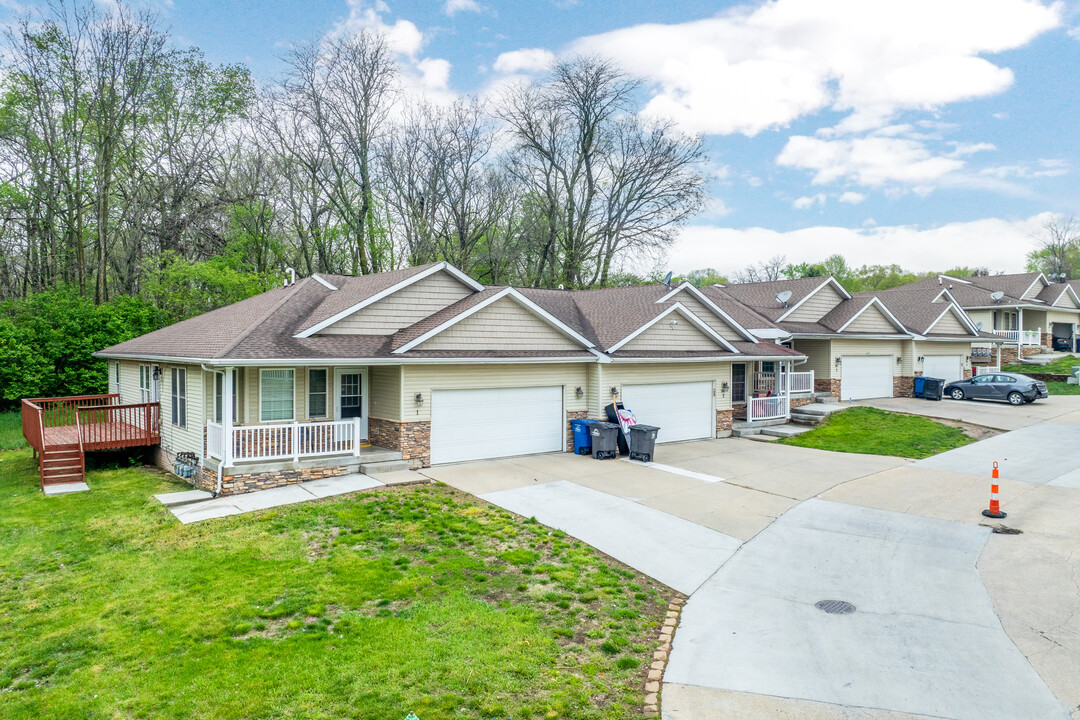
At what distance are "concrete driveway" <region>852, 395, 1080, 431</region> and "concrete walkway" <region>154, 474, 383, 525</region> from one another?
1950 cm

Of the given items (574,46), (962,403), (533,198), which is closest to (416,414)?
(962,403)

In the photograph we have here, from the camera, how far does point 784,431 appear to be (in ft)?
66.2

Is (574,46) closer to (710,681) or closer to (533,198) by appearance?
(533,198)

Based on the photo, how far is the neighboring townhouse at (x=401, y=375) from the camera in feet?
42.1

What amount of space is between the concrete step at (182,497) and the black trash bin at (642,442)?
940 centimetres

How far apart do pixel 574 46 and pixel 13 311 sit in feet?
98.3

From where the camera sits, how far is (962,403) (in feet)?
83.3

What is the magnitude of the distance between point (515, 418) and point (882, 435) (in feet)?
38.0

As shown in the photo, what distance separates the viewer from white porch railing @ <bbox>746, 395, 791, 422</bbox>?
21172 mm

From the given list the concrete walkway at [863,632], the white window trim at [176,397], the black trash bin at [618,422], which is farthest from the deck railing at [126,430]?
the concrete walkway at [863,632]

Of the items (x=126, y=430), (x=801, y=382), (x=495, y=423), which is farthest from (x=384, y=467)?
(x=801, y=382)

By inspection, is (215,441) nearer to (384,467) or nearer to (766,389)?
(384,467)

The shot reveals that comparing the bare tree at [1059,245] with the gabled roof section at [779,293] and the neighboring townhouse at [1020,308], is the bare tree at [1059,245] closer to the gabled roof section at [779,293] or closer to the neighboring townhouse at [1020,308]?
the neighboring townhouse at [1020,308]

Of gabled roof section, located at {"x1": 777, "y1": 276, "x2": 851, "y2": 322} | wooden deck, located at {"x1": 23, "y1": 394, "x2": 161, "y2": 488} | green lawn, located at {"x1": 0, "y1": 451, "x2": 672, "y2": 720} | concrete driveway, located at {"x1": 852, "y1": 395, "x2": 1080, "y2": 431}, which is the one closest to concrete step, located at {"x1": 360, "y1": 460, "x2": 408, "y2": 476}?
green lawn, located at {"x1": 0, "y1": 451, "x2": 672, "y2": 720}
